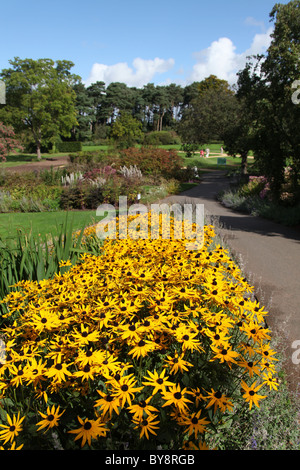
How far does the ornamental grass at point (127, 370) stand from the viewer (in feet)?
4.96

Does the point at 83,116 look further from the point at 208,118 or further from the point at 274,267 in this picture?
the point at 274,267

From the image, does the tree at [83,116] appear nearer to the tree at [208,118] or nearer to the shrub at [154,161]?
the tree at [208,118]

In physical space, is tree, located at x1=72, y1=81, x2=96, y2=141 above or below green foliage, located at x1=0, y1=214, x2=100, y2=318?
above

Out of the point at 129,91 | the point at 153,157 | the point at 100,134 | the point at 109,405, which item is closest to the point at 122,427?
the point at 109,405

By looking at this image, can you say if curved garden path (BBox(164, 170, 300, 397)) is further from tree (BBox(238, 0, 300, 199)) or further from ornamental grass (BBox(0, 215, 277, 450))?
tree (BBox(238, 0, 300, 199))

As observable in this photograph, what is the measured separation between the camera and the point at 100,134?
A: 57938 millimetres

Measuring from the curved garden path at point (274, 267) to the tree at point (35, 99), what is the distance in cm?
3067

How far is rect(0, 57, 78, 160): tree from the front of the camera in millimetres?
33250

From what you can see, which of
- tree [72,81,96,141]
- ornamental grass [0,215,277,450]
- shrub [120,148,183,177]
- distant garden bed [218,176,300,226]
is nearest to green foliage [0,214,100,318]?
ornamental grass [0,215,277,450]

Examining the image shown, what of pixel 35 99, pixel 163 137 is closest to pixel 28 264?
pixel 35 99

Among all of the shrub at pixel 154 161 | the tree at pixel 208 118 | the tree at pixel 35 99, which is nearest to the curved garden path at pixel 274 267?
the shrub at pixel 154 161

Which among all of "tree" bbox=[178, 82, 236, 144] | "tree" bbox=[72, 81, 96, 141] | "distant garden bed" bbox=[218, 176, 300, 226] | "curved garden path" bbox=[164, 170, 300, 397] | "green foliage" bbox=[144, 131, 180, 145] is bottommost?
"curved garden path" bbox=[164, 170, 300, 397]

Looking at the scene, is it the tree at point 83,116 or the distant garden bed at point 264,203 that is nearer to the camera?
the distant garden bed at point 264,203

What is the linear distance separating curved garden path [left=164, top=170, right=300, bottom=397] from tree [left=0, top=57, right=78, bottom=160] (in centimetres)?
3067
